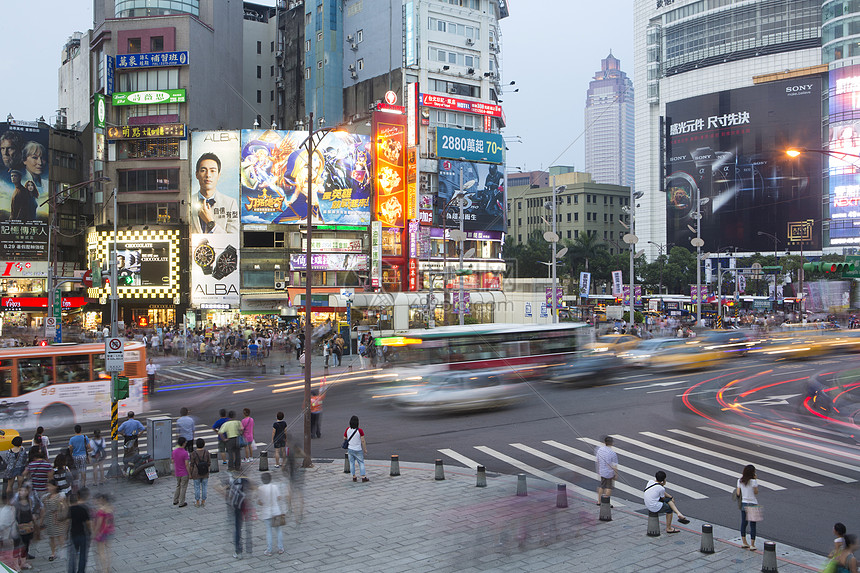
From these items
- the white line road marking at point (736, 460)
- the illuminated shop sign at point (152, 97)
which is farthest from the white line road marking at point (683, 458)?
the illuminated shop sign at point (152, 97)

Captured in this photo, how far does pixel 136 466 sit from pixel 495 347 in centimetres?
1347

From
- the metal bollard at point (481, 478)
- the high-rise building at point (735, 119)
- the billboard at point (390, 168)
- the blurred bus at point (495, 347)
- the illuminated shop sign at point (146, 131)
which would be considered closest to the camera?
the metal bollard at point (481, 478)

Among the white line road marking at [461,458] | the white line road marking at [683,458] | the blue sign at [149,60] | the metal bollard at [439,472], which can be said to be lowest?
the white line road marking at [461,458]

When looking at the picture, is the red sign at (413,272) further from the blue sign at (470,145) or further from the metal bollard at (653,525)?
the metal bollard at (653,525)

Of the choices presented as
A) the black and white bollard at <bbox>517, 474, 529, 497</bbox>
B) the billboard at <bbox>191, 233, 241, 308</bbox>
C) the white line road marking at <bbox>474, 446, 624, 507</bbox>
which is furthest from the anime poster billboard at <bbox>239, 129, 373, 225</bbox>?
the black and white bollard at <bbox>517, 474, 529, 497</bbox>

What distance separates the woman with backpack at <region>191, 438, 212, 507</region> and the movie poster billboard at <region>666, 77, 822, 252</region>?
102199 millimetres

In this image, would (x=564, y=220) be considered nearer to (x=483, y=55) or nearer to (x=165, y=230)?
(x=483, y=55)

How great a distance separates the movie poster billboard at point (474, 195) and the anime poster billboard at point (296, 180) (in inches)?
358

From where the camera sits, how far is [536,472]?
1764 cm

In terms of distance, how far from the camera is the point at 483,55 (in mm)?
77688

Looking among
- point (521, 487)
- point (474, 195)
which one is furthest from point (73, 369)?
point (474, 195)

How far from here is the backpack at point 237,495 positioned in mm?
12312

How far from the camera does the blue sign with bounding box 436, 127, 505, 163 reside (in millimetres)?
69750

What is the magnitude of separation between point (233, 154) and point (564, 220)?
98.1 meters
